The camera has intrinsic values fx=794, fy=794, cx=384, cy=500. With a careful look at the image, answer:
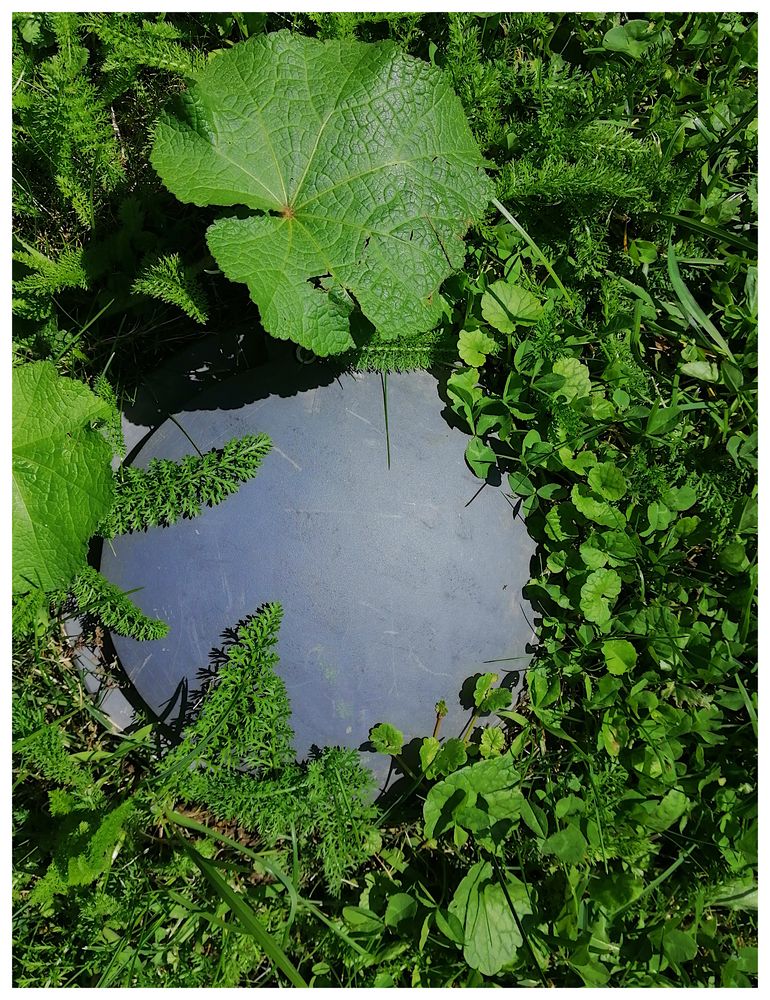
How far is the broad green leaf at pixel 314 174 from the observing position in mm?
1917

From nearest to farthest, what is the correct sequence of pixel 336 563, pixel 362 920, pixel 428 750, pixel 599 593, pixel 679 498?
pixel 336 563 → pixel 428 750 → pixel 362 920 → pixel 599 593 → pixel 679 498

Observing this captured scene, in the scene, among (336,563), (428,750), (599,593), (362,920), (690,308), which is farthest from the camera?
(690,308)

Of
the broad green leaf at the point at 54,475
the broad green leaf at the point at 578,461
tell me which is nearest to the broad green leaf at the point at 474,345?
the broad green leaf at the point at 578,461

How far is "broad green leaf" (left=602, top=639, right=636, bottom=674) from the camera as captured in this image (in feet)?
Result: 7.16

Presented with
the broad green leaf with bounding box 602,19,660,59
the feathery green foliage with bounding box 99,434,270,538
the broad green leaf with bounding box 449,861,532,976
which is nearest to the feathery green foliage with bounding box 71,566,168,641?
the feathery green foliage with bounding box 99,434,270,538

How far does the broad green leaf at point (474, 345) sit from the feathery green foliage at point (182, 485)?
0.63 metres

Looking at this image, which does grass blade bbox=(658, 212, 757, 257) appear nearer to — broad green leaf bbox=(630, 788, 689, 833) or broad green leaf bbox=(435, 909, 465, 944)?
broad green leaf bbox=(630, 788, 689, 833)

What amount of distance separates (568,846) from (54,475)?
1637 millimetres

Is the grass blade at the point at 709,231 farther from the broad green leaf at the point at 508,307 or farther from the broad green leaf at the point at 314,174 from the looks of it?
the broad green leaf at the point at 314,174

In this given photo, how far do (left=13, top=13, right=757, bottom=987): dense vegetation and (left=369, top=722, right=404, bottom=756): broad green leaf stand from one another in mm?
10

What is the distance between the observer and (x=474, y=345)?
2188 millimetres

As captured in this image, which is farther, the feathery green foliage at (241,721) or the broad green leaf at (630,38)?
the broad green leaf at (630,38)

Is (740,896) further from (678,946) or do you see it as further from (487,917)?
(487,917)

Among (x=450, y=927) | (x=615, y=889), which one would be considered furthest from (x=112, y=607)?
(x=615, y=889)
